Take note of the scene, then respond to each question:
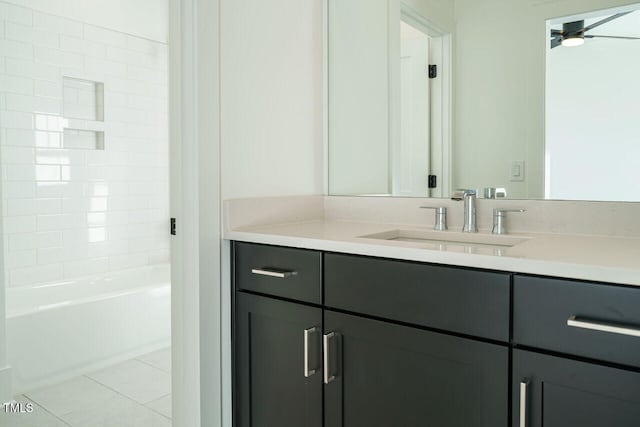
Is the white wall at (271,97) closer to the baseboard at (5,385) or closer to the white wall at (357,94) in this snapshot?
the white wall at (357,94)

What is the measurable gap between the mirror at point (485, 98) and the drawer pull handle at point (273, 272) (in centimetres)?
63

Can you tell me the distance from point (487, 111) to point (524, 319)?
0.87m

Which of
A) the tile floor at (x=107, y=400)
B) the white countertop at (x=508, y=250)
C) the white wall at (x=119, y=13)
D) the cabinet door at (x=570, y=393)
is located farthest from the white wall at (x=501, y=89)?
the white wall at (x=119, y=13)

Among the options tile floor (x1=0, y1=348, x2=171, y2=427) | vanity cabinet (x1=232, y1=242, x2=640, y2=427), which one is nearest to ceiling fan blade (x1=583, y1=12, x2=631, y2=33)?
vanity cabinet (x1=232, y1=242, x2=640, y2=427)

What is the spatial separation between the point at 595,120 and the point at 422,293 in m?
0.79

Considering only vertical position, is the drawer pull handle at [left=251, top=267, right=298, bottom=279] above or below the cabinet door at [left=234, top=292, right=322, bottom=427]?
above

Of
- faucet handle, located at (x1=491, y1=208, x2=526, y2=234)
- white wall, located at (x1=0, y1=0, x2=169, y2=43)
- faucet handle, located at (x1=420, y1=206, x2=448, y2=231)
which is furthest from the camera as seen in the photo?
white wall, located at (x1=0, y1=0, x2=169, y2=43)

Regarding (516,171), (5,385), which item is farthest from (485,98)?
(5,385)

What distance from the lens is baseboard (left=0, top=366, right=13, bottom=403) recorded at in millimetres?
2234

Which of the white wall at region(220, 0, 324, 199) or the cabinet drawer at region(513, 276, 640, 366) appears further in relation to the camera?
the white wall at region(220, 0, 324, 199)

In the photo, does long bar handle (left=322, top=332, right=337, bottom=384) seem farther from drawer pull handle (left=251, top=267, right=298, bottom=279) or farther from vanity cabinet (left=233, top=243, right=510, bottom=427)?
drawer pull handle (left=251, top=267, right=298, bottom=279)

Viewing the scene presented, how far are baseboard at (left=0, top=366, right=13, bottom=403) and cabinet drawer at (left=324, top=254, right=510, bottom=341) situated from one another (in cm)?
177

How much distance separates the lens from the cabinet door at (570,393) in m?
0.94

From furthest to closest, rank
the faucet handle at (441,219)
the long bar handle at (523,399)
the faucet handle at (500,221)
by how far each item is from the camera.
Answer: the faucet handle at (441,219), the faucet handle at (500,221), the long bar handle at (523,399)
